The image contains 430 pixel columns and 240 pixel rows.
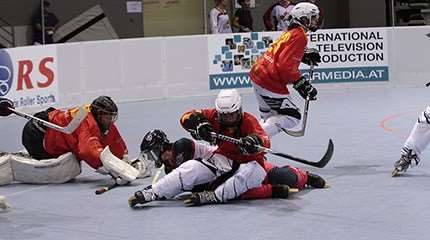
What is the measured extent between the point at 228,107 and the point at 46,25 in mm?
10095

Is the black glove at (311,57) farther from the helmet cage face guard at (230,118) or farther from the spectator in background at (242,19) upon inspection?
the spectator in background at (242,19)

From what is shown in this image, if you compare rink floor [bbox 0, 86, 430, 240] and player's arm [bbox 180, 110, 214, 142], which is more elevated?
player's arm [bbox 180, 110, 214, 142]

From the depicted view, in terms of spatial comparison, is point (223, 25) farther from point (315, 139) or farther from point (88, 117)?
point (88, 117)

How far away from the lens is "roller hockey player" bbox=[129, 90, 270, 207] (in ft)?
19.1

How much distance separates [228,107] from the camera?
A: 18.9 ft

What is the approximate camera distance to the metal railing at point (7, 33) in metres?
15.2

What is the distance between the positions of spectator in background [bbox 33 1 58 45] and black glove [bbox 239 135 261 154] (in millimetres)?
9974

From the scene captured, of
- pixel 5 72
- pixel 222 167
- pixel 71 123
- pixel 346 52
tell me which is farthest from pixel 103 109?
pixel 346 52

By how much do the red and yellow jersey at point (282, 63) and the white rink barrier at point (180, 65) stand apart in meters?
4.50

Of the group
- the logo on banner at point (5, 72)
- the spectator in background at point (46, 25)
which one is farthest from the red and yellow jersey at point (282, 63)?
the spectator in background at point (46, 25)

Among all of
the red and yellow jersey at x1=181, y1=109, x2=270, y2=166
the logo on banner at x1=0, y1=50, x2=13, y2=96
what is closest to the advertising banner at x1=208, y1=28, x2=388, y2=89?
the logo on banner at x1=0, y1=50, x2=13, y2=96

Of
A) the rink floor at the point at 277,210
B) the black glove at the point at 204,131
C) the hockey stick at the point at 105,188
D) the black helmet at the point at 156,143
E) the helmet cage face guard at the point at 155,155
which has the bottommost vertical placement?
the rink floor at the point at 277,210

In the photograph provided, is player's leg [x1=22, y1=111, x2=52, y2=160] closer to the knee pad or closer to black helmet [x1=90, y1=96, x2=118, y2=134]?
the knee pad

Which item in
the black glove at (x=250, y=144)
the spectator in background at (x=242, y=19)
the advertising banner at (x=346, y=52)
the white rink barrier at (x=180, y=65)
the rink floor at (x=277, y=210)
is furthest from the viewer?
the spectator in background at (x=242, y=19)
